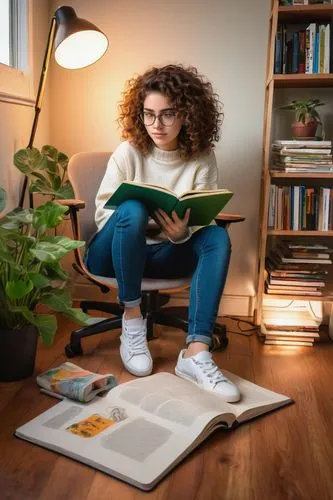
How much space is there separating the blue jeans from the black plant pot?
328 mm

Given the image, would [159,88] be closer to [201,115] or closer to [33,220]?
[201,115]

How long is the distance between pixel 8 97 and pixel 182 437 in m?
1.40

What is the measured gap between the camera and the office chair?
6.34 feet

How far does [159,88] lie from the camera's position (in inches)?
75.8

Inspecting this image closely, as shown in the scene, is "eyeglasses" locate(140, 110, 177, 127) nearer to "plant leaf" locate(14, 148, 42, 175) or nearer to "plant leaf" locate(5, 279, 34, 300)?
"plant leaf" locate(14, 148, 42, 175)

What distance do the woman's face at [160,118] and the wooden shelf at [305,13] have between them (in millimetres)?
661

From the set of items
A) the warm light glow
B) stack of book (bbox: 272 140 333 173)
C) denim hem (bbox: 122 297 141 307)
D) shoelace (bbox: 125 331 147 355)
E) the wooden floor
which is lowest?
the wooden floor

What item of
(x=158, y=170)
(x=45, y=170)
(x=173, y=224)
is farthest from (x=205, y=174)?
(x=45, y=170)

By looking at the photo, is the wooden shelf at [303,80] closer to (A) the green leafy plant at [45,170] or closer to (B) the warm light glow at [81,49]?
(B) the warm light glow at [81,49]

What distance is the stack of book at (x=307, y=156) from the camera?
2.20 metres

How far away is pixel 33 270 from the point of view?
1.68m

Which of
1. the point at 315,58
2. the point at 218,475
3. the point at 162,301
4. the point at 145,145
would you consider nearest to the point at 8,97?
the point at 145,145

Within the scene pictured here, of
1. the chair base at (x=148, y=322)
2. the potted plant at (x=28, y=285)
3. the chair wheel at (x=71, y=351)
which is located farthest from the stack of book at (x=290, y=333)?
the potted plant at (x=28, y=285)

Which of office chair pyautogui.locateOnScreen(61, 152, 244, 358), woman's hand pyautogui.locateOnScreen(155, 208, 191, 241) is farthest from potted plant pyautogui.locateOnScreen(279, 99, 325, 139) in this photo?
woman's hand pyautogui.locateOnScreen(155, 208, 191, 241)
